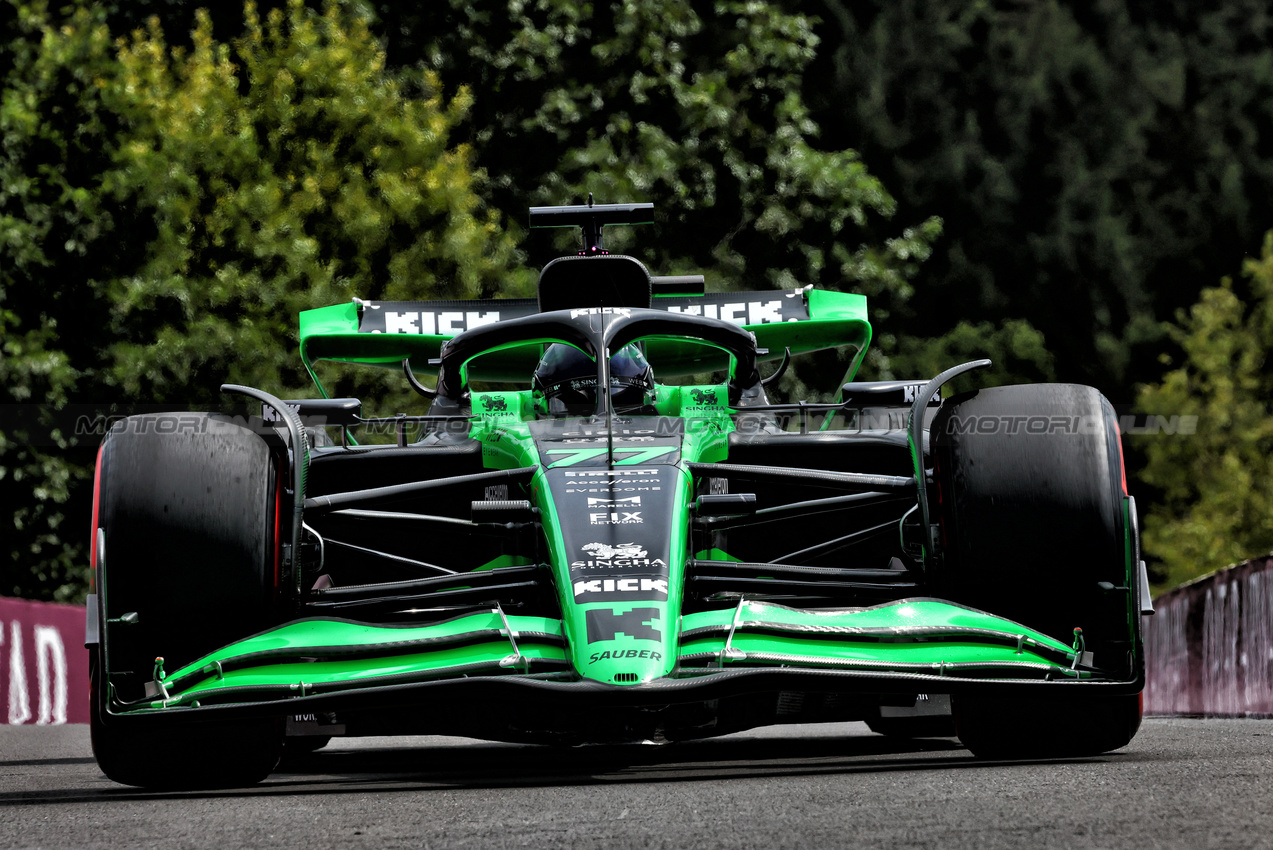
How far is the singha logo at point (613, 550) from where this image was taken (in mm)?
5793

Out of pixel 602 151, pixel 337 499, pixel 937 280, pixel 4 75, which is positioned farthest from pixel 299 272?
pixel 337 499

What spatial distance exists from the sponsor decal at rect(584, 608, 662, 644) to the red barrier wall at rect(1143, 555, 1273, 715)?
5870 millimetres

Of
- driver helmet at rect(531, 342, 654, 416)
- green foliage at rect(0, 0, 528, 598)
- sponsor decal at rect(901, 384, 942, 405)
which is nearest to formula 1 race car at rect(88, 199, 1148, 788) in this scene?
sponsor decal at rect(901, 384, 942, 405)

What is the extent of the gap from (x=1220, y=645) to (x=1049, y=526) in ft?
21.2

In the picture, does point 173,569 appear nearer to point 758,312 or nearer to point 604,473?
point 604,473

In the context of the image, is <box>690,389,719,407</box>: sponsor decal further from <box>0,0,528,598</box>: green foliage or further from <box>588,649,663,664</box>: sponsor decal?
<box>0,0,528,598</box>: green foliage

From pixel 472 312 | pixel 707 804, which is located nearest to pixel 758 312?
pixel 472 312

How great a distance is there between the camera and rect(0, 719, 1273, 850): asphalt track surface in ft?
13.1

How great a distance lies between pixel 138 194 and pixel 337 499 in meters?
16.3

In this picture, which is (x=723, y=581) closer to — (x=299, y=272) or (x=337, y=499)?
(x=337, y=499)

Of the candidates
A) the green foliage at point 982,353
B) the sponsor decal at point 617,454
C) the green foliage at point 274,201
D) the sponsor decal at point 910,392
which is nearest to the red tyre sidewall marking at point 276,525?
the sponsor decal at point 617,454

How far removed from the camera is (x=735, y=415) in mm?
7746

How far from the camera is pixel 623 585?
5672mm

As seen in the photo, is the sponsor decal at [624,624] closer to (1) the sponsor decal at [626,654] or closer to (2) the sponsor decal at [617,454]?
(1) the sponsor decal at [626,654]
